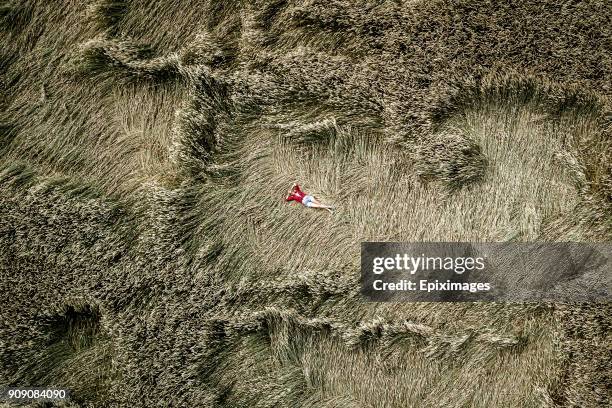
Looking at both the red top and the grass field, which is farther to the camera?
the red top

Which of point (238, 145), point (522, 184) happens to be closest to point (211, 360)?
point (238, 145)

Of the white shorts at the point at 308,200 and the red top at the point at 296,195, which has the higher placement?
the red top at the point at 296,195

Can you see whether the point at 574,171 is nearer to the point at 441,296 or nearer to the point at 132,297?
the point at 441,296

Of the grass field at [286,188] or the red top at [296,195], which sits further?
the red top at [296,195]

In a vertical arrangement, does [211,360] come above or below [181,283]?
below

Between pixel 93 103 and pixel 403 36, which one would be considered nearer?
pixel 403 36
